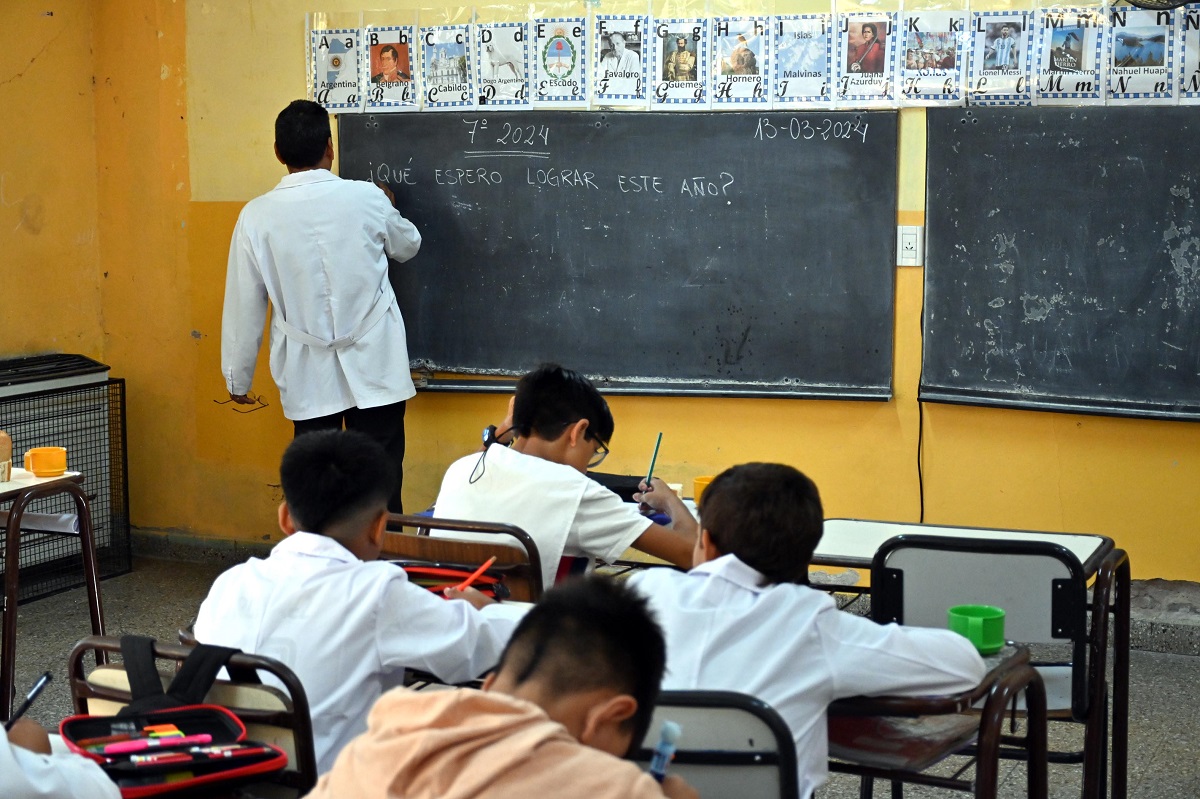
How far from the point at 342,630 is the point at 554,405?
102 cm

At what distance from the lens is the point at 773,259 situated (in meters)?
4.35

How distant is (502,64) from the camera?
179 inches

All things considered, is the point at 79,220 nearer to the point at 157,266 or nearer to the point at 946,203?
the point at 157,266

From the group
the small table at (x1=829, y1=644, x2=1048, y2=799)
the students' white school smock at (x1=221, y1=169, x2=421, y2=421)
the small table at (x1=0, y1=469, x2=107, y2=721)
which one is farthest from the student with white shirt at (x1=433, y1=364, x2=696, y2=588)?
the students' white school smock at (x1=221, y1=169, x2=421, y2=421)

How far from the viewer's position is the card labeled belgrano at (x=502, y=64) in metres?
4.52

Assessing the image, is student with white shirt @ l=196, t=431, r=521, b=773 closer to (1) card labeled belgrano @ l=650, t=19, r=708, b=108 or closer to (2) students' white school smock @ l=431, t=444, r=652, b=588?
(2) students' white school smock @ l=431, t=444, r=652, b=588

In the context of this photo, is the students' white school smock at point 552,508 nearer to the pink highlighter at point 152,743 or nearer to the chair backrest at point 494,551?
the chair backrest at point 494,551

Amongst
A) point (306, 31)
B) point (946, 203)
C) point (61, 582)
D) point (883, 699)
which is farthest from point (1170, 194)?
point (61, 582)

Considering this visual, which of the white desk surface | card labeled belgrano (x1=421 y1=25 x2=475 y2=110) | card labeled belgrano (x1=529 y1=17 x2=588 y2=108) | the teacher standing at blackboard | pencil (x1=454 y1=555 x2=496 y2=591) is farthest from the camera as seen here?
card labeled belgrano (x1=421 y1=25 x2=475 y2=110)

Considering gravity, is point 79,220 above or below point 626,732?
above

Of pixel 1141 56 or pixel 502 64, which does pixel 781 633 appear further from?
pixel 502 64

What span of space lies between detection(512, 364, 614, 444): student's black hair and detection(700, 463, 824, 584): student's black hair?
916 mm

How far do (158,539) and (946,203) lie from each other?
11.2 feet

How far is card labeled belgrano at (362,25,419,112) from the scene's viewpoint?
4.65 meters
